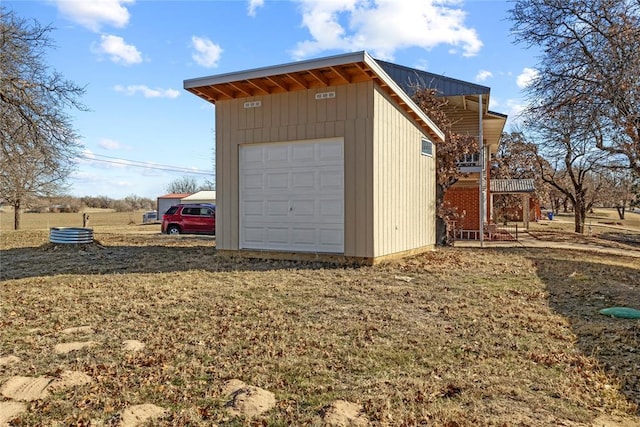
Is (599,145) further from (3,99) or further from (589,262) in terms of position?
(3,99)

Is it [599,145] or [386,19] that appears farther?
[599,145]

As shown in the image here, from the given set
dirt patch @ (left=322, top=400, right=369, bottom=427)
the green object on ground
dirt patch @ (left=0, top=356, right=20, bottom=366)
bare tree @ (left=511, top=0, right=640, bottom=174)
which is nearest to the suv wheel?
bare tree @ (left=511, top=0, right=640, bottom=174)

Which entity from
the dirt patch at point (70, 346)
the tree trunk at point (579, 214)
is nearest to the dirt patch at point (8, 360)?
the dirt patch at point (70, 346)

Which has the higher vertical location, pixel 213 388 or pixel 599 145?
pixel 599 145

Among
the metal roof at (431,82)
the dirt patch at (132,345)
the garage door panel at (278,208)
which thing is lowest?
the dirt patch at (132,345)

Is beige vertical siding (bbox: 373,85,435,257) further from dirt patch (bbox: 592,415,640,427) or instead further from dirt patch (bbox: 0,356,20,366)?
dirt patch (bbox: 0,356,20,366)

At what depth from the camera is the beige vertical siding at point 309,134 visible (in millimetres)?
8375

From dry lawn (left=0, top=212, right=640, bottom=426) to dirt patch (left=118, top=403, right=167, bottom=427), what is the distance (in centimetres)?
2

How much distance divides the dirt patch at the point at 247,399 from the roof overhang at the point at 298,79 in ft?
20.0

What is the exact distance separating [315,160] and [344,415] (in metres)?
6.75

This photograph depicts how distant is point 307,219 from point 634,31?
1020 centimetres

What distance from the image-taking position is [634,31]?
38.1 feet

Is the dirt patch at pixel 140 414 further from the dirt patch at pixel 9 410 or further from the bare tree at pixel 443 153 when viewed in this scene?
the bare tree at pixel 443 153

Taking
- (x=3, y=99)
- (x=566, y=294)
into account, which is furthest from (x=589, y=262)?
(x=3, y=99)
